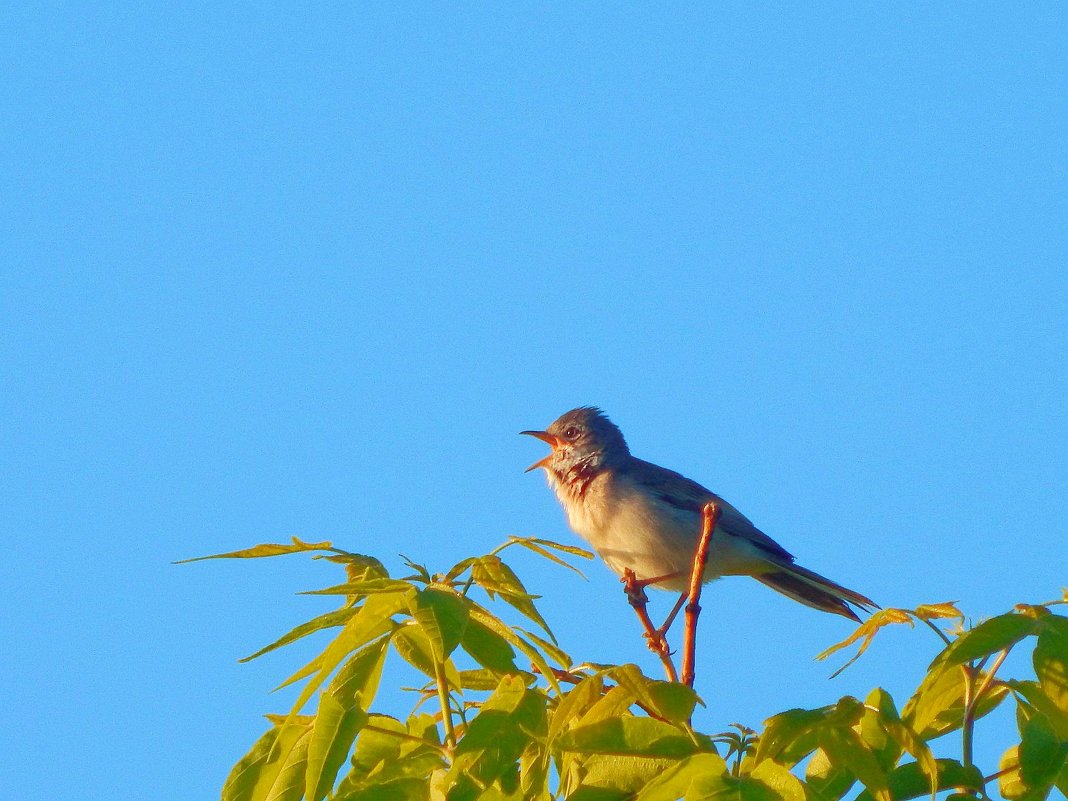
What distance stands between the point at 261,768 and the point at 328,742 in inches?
14.3

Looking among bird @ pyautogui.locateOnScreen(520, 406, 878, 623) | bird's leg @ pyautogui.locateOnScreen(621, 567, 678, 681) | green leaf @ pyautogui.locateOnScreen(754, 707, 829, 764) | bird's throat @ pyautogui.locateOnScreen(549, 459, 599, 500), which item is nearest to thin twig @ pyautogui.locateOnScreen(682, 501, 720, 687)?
bird's leg @ pyautogui.locateOnScreen(621, 567, 678, 681)

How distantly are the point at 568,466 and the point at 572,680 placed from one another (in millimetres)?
7439

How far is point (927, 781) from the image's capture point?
8.84 feet

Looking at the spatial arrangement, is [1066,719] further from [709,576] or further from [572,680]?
[709,576]

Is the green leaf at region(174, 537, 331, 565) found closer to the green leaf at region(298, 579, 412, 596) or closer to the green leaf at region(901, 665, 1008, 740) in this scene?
the green leaf at region(298, 579, 412, 596)

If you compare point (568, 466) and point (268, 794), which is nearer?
point (268, 794)

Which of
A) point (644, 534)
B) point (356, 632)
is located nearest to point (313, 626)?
point (356, 632)

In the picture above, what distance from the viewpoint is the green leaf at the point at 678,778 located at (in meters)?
2.51

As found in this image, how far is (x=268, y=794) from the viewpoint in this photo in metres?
2.96

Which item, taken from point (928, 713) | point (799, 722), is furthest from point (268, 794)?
point (928, 713)

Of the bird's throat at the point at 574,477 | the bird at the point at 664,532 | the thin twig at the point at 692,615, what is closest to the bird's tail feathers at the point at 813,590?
→ the bird at the point at 664,532

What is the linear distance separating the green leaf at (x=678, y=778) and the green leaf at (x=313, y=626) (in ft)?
2.71

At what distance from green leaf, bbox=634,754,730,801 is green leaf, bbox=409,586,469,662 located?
510 millimetres

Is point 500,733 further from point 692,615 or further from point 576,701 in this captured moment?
point 692,615
